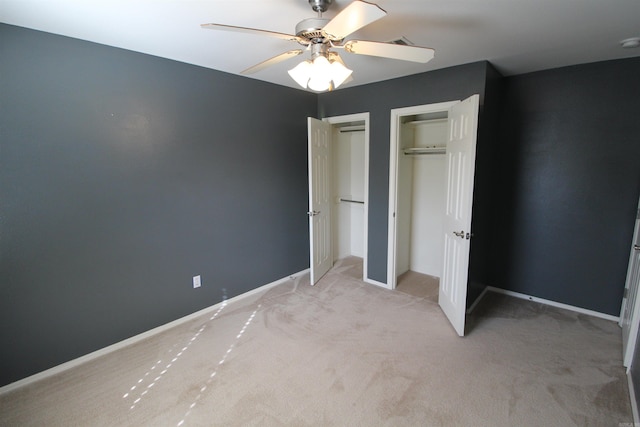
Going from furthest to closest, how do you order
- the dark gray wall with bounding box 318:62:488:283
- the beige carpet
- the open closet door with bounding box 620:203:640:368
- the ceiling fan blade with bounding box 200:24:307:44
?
the dark gray wall with bounding box 318:62:488:283
the open closet door with bounding box 620:203:640:368
the beige carpet
the ceiling fan blade with bounding box 200:24:307:44

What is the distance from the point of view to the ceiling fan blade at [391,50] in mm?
1625

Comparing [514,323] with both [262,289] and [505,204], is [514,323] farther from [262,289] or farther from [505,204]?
[262,289]

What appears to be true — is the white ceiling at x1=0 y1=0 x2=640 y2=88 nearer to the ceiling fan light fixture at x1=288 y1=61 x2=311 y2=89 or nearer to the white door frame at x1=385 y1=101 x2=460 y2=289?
the ceiling fan light fixture at x1=288 y1=61 x2=311 y2=89

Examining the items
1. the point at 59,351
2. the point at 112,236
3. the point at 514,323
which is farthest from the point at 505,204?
the point at 59,351

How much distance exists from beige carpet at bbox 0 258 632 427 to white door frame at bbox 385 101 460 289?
647 millimetres

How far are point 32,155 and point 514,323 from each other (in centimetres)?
410

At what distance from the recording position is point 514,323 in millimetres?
2900

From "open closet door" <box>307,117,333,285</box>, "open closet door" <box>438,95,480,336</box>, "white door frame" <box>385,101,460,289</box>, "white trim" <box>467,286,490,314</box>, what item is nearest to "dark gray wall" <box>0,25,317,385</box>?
"open closet door" <box>307,117,333,285</box>

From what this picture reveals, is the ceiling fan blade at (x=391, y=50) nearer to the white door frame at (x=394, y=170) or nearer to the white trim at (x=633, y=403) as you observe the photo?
the white door frame at (x=394, y=170)

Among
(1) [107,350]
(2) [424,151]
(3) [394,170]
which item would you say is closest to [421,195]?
(2) [424,151]

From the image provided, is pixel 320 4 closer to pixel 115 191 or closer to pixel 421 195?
pixel 115 191

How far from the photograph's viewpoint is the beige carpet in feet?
6.20

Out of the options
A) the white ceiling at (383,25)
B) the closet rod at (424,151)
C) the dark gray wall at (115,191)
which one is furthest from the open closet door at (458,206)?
the dark gray wall at (115,191)

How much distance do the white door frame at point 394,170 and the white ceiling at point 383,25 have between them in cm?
56
